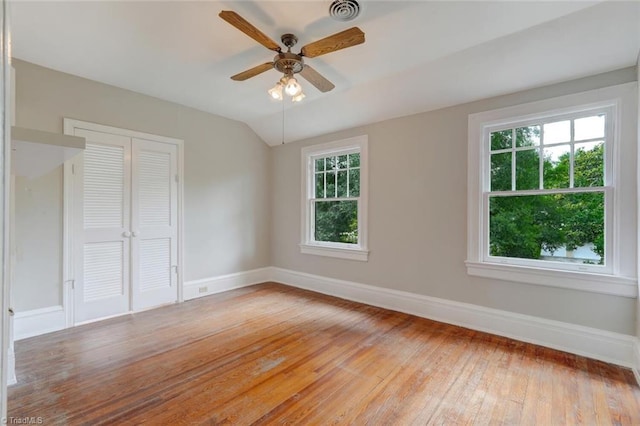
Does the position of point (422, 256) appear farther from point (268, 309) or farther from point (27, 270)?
point (27, 270)

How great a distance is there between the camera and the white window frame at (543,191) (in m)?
2.48

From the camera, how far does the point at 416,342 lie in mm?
2840

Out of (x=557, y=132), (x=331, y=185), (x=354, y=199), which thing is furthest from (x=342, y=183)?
(x=557, y=132)

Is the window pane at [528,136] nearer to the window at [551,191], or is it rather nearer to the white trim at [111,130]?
the window at [551,191]

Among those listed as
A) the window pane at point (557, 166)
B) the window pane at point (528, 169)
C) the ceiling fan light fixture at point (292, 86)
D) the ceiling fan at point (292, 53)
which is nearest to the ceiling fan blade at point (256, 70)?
the ceiling fan at point (292, 53)

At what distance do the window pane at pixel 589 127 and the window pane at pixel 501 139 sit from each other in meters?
0.52

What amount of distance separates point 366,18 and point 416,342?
2849mm

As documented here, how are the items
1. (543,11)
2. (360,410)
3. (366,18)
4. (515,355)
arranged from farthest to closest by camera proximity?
1. (515,355)
2. (366,18)
3. (543,11)
4. (360,410)

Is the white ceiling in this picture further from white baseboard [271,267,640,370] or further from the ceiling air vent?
white baseboard [271,267,640,370]

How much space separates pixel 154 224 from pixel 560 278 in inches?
178

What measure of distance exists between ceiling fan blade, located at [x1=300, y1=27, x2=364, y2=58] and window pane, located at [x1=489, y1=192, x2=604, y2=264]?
2224 mm

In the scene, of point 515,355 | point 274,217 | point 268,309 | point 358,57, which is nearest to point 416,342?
point 515,355

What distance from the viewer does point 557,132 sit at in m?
2.81

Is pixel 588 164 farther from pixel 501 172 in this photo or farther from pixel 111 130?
pixel 111 130
